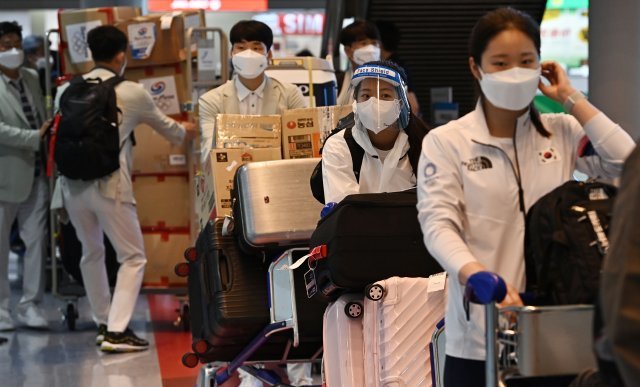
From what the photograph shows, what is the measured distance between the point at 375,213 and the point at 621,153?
3.59 feet

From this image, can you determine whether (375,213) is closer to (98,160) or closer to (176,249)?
(98,160)

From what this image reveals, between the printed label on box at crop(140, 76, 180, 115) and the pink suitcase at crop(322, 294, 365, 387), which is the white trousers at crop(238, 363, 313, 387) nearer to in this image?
the pink suitcase at crop(322, 294, 365, 387)

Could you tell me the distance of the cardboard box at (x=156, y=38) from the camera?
28.1 ft

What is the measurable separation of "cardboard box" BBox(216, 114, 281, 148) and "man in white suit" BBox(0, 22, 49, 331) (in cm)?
279

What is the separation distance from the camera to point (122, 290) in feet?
26.3

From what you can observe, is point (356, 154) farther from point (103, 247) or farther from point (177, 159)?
point (177, 159)

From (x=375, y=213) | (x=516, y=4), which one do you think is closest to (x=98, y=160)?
(x=375, y=213)

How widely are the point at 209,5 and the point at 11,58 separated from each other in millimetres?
10468

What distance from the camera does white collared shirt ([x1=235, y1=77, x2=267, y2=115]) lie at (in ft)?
22.2

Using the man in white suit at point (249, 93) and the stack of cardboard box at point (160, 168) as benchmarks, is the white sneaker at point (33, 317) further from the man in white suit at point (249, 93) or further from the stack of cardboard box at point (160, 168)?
the man in white suit at point (249, 93)

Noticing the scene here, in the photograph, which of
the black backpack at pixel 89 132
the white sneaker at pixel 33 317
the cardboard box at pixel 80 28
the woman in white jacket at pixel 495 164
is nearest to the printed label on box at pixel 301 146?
the black backpack at pixel 89 132

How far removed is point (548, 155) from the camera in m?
3.24

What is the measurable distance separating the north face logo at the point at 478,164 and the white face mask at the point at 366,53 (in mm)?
4338

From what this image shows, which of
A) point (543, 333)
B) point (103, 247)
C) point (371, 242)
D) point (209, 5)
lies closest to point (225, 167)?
point (371, 242)
